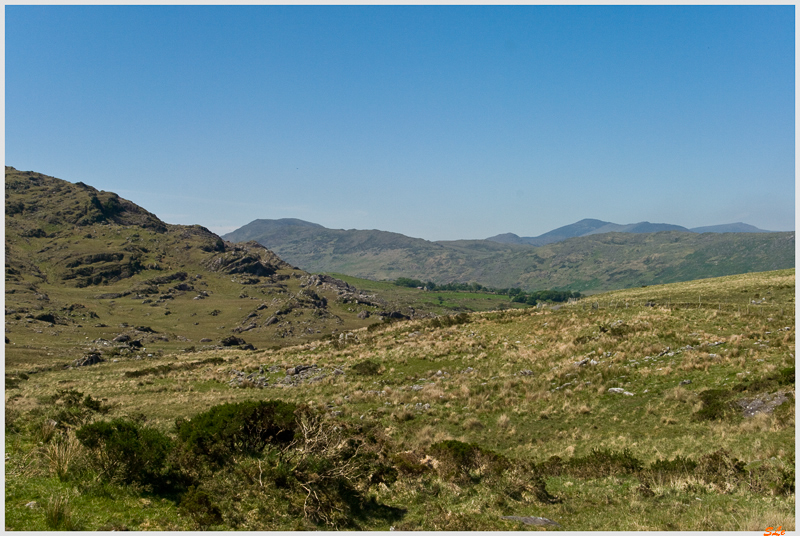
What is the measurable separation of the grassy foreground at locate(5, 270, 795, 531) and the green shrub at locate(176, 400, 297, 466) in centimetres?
6

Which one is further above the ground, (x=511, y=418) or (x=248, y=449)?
(x=248, y=449)

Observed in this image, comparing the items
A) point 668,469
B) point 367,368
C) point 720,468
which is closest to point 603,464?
point 668,469

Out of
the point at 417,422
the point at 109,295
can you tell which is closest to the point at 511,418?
the point at 417,422

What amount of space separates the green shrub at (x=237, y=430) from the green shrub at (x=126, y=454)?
1516 mm

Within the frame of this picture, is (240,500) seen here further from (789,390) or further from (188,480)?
(789,390)

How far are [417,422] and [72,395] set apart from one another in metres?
20.1

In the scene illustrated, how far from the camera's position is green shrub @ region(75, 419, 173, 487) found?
11.8 metres

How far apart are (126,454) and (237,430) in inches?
135

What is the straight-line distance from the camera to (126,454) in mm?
11836

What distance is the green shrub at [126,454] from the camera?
11773 millimetres

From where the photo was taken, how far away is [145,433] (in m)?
12.8

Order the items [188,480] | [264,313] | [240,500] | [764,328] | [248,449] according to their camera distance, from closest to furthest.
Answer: [240,500] < [188,480] < [248,449] < [764,328] < [264,313]

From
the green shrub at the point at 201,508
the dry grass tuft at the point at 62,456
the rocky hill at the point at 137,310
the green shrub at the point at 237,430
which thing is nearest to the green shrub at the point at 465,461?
the green shrub at the point at 237,430

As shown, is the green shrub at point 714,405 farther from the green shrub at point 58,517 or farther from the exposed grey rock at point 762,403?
the green shrub at point 58,517
